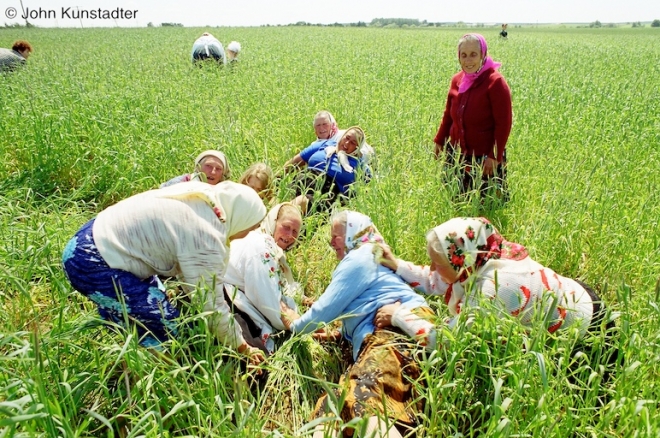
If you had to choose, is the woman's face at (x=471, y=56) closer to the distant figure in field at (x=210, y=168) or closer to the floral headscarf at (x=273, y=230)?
the floral headscarf at (x=273, y=230)

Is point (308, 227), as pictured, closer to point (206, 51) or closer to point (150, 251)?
point (150, 251)

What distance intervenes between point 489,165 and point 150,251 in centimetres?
249

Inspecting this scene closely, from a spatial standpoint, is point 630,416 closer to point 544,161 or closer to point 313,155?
point 544,161

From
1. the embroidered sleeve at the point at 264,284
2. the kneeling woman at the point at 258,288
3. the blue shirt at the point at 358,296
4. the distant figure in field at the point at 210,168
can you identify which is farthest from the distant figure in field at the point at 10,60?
the blue shirt at the point at 358,296

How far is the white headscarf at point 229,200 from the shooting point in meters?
1.90

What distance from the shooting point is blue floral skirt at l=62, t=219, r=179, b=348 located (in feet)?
6.12

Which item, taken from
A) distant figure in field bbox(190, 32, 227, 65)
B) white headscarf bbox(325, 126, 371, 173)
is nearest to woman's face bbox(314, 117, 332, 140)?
white headscarf bbox(325, 126, 371, 173)

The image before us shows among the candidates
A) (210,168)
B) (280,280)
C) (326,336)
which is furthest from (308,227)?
(326,336)

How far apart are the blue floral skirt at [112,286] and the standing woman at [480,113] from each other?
2175mm

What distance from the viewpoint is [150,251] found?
1.91 metres

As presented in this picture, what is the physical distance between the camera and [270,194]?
11.6 ft

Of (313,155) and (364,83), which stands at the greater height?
(364,83)

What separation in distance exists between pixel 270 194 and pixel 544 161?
224 centimetres

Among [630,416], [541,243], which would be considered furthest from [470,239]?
[541,243]
